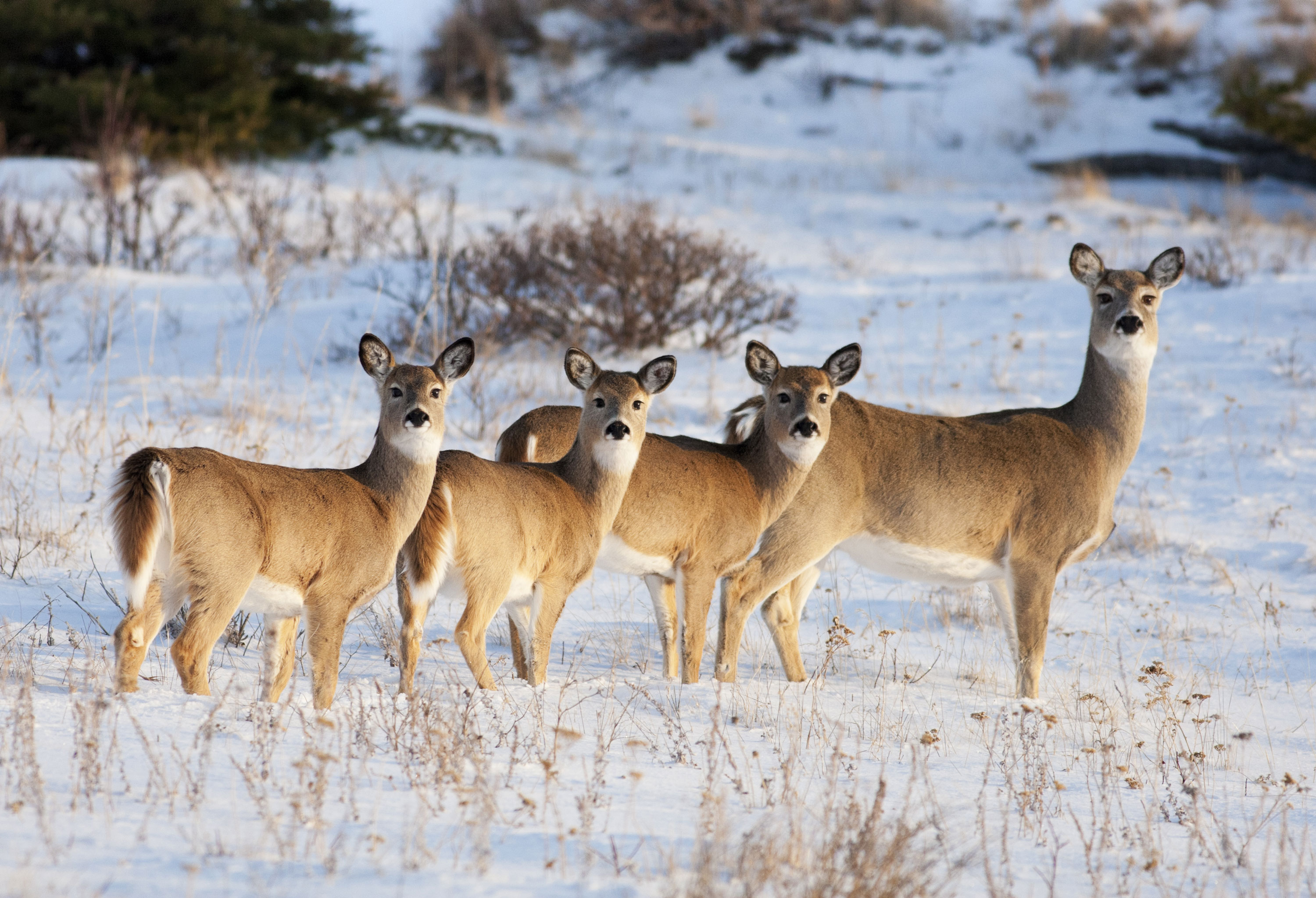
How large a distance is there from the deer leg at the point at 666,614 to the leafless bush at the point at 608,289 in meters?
5.69

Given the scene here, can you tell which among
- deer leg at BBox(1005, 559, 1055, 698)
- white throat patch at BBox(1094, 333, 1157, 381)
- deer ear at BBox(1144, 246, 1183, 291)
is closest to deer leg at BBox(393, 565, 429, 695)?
deer leg at BBox(1005, 559, 1055, 698)

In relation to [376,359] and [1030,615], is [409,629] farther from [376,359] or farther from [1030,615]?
[1030,615]

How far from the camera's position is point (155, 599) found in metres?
5.22

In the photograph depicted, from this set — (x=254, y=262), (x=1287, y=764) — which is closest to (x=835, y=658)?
(x=1287, y=764)

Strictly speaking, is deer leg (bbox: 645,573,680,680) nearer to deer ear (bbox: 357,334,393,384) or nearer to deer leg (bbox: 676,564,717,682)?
deer leg (bbox: 676,564,717,682)

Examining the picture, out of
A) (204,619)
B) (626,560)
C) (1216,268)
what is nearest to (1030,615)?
(626,560)

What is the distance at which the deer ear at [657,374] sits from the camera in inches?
271

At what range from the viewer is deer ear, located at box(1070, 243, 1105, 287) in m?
7.85

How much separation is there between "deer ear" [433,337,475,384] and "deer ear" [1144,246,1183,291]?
393cm

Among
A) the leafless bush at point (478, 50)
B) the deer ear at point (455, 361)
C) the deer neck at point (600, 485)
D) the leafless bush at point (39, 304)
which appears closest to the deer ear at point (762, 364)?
the deer neck at point (600, 485)

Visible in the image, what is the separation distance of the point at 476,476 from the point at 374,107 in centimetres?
1876

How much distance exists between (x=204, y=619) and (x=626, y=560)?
231 centimetres

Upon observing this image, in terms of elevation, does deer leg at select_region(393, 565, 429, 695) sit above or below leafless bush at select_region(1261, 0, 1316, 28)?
below

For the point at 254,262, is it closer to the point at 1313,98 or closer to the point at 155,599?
the point at 155,599
